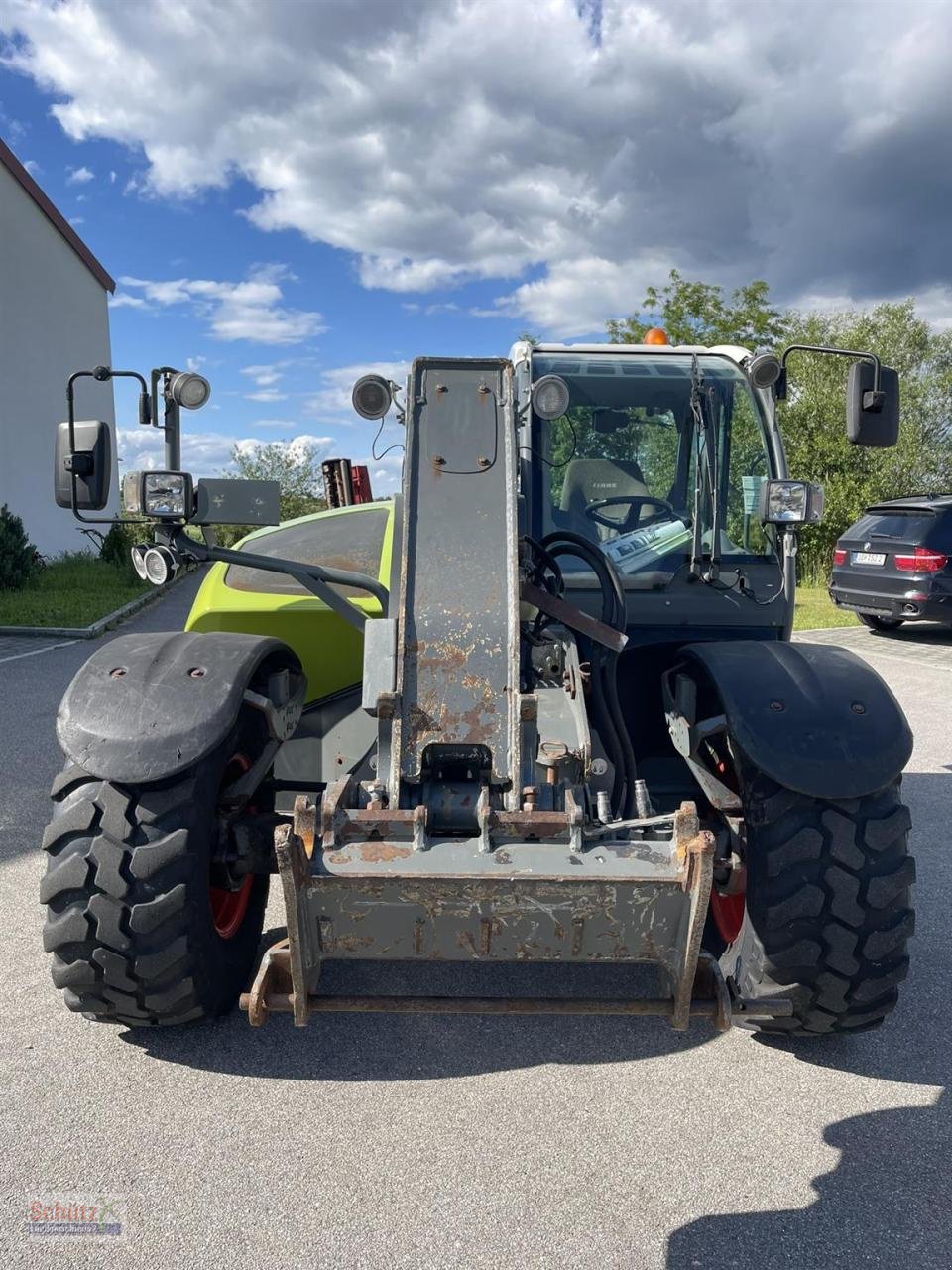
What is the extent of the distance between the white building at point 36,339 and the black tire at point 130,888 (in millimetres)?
16242

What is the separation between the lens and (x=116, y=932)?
9.04 feet

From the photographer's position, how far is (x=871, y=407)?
3.85 m

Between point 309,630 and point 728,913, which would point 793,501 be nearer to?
point 728,913

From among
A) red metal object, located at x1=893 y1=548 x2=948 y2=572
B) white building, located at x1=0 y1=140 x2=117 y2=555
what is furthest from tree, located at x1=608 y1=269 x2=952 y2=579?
white building, located at x1=0 y1=140 x2=117 y2=555

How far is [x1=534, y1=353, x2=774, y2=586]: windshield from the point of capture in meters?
4.29

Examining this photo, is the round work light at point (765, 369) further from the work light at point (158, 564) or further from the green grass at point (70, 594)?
the green grass at point (70, 594)

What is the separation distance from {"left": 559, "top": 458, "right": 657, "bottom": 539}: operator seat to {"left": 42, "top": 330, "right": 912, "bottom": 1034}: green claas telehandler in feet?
2.18

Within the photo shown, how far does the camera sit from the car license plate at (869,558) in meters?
12.7

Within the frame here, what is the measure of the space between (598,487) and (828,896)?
2144mm

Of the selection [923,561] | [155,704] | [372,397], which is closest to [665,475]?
[372,397]

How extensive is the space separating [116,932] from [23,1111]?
0.59 metres

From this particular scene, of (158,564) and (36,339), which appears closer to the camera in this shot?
(158,564)

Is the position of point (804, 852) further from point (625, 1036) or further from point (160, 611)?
point (160, 611)

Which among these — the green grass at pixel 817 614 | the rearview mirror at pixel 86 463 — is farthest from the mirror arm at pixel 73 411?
the green grass at pixel 817 614
